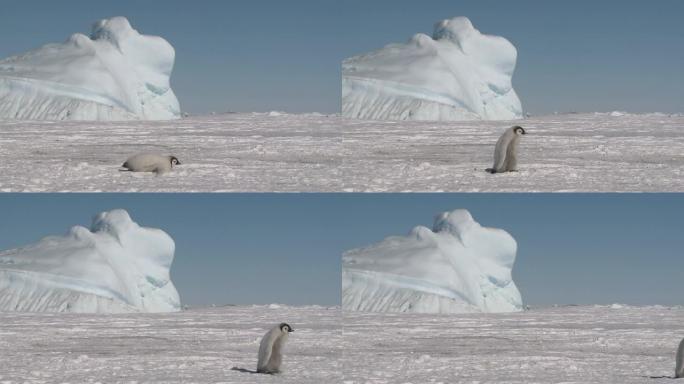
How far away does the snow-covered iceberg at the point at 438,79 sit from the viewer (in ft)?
93.2

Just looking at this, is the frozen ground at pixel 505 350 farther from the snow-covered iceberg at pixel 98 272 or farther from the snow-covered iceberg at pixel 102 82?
the snow-covered iceberg at pixel 102 82

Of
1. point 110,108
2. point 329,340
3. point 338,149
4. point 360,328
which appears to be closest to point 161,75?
point 110,108

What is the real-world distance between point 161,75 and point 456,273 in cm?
1025

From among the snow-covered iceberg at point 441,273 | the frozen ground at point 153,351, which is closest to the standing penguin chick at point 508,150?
the frozen ground at point 153,351

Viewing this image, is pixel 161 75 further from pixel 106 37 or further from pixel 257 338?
pixel 257 338

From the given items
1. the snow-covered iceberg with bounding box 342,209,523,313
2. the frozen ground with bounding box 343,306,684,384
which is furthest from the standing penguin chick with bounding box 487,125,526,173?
the snow-covered iceberg with bounding box 342,209,523,313

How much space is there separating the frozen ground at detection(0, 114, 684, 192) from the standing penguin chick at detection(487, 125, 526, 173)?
18cm

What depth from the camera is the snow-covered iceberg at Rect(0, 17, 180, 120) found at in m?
29.2

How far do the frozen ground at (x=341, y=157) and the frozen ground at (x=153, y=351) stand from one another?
6.02 feet

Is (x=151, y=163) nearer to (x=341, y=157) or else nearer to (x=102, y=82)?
(x=341, y=157)

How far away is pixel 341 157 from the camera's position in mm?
17812

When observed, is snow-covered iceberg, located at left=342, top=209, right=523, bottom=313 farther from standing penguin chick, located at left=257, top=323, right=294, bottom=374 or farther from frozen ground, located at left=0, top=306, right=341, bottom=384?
standing penguin chick, located at left=257, top=323, right=294, bottom=374

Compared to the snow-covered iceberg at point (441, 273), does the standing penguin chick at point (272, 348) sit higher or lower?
higher

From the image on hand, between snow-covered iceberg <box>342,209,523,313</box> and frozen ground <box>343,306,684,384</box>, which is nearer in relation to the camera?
frozen ground <box>343,306,684,384</box>
